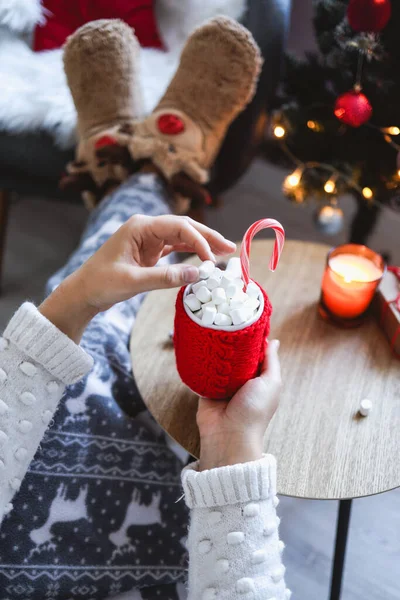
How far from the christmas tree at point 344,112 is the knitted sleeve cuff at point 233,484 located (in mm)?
567

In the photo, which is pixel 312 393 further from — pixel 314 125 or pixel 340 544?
pixel 314 125

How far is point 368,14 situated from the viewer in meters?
0.86

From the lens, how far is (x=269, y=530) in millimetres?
615

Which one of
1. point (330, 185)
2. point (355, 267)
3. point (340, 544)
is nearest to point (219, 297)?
point (355, 267)

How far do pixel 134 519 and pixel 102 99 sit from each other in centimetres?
75

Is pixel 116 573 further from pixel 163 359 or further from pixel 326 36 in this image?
pixel 326 36

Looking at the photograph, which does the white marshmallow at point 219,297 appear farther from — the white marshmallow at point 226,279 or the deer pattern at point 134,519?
the deer pattern at point 134,519

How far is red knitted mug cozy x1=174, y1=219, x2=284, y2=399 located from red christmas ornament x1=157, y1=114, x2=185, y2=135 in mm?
452

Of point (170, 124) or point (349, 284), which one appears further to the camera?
point (170, 124)

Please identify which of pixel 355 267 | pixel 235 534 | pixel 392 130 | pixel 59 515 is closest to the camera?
pixel 235 534

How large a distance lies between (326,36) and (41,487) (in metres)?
0.89

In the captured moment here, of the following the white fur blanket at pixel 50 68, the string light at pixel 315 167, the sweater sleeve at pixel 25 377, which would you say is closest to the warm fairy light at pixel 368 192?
the string light at pixel 315 167

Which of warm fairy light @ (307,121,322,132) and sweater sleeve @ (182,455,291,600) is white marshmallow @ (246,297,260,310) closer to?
sweater sleeve @ (182,455,291,600)

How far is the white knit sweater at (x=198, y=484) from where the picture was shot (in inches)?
23.6
